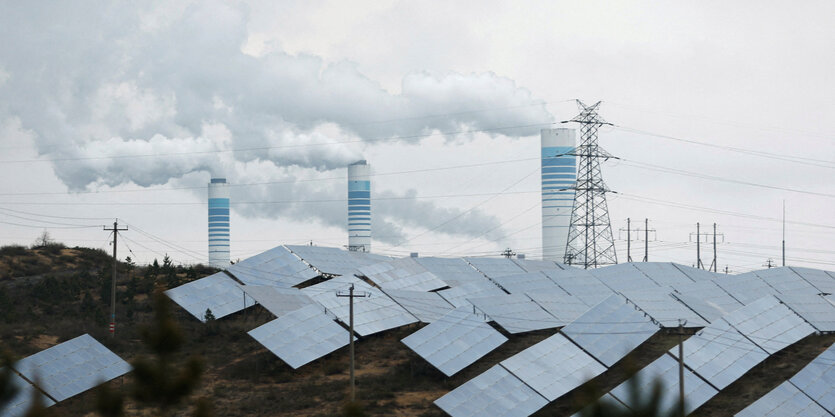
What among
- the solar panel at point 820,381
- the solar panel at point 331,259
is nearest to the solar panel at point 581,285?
the solar panel at point 331,259

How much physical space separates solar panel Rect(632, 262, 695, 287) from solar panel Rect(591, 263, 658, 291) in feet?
2.17

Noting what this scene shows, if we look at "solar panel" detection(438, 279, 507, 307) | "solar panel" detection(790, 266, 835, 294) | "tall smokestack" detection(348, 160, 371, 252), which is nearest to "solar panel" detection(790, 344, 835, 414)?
"solar panel" detection(438, 279, 507, 307)

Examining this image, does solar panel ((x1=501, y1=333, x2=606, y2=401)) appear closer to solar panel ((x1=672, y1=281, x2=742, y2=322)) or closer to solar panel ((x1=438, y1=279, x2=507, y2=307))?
solar panel ((x1=438, y1=279, x2=507, y2=307))

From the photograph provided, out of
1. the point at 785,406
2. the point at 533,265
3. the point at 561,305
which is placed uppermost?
the point at 533,265

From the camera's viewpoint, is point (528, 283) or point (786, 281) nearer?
point (528, 283)

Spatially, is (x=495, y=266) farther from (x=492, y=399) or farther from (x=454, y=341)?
(x=492, y=399)

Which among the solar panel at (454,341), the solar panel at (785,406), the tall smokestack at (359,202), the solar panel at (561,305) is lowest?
the solar panel at (785,406)

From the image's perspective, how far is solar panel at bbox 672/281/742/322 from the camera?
45419mm

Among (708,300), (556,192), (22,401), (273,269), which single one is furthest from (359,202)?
(22,401)

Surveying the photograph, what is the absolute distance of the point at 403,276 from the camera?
177 feet

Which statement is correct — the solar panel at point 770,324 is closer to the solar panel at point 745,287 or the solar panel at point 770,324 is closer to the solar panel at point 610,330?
the solar panel at point 610,330

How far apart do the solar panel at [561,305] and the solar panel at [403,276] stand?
8.61m

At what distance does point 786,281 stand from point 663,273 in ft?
24.9

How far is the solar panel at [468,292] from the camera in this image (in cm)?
4734
